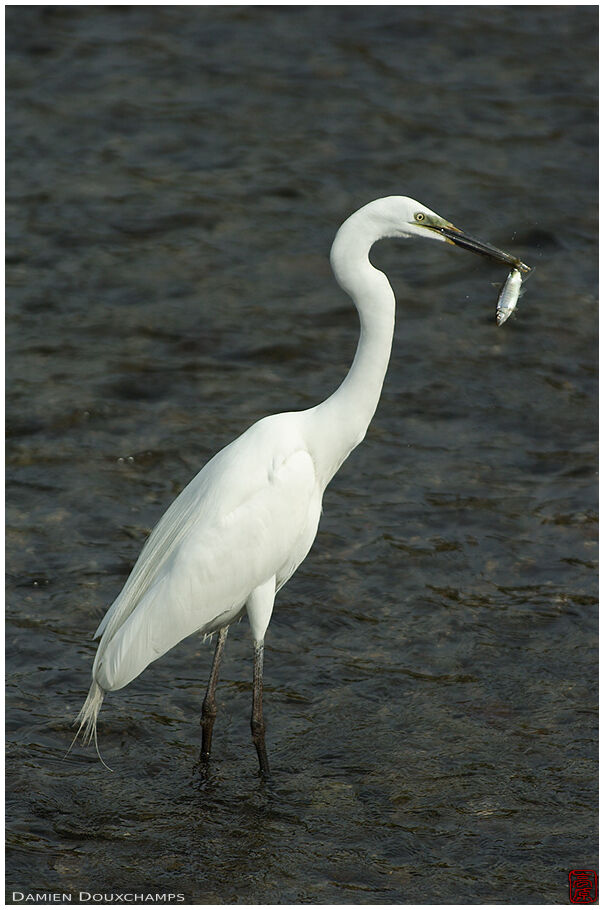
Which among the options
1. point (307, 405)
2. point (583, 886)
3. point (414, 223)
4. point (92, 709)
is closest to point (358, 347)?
point (414, 223)

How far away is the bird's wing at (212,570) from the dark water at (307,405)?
1.94ft

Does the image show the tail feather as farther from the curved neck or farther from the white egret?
the curved neck

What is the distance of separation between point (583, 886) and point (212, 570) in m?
1.74

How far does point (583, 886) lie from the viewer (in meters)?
4.13

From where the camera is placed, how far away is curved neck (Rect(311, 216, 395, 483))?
434cm

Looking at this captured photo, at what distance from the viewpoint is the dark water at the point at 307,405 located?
4426mm

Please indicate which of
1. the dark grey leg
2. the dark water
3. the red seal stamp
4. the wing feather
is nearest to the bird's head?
the wing feather

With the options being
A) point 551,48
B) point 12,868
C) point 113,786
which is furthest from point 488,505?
point 551,48

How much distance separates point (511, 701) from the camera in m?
5.10

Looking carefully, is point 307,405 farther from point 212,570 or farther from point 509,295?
point 212,570

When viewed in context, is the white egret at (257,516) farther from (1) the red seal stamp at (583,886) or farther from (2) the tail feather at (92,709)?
(1) the red seal stamp at (583,886)

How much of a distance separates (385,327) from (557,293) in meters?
4.37

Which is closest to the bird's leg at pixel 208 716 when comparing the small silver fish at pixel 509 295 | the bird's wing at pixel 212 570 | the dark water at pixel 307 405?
the dark water at pixel 307 405

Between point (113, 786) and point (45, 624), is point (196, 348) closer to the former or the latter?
point (45, 624)
